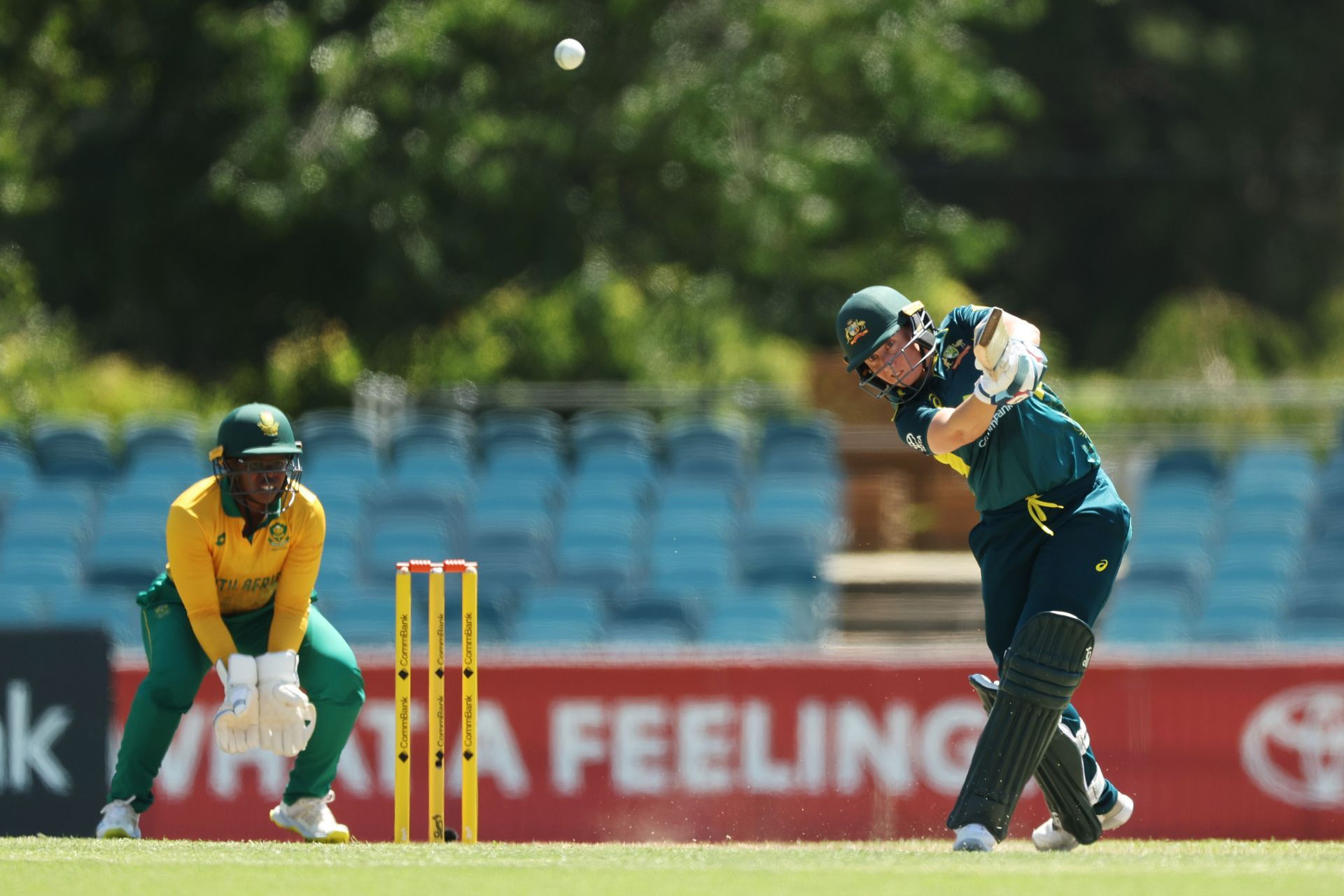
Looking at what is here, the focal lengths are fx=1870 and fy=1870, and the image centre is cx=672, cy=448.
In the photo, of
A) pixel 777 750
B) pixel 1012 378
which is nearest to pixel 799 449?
pixel 777 750

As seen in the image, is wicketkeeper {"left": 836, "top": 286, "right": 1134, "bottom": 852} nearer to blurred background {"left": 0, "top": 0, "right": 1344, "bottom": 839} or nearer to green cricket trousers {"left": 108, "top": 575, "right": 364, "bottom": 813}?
green cricket trousers {"left": 108, "top": 575, "right": 364, "bottom": 813}

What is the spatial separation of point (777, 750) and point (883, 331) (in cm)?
370

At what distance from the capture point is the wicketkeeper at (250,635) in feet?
19.7

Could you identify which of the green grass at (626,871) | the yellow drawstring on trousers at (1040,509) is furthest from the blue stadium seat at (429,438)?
the yellow drawstring on trousers at (1040,509)

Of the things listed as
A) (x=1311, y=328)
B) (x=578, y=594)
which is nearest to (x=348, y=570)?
(x=578, y=594)

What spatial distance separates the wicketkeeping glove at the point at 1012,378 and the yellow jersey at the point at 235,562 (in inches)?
90.7

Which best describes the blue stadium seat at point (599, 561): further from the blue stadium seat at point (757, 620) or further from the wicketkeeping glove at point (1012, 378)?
the wicketkeeping glove at point (1012, 378)

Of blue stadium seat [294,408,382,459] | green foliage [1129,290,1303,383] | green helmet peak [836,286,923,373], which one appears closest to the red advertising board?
green helmet peak [836,286,923,373]

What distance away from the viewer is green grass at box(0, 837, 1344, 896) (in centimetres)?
447

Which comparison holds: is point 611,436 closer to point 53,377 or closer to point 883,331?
point 53,377

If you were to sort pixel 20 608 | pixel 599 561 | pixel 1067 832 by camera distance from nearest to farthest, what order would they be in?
pixel 1067 832 < pixel 20 608 < pixel 599 561

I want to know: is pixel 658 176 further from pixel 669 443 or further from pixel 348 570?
pixel 348 570

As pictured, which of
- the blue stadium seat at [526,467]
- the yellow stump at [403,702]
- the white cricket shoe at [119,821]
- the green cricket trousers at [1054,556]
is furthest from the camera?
the blue stadium seat at [526,467]

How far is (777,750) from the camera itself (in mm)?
8688
